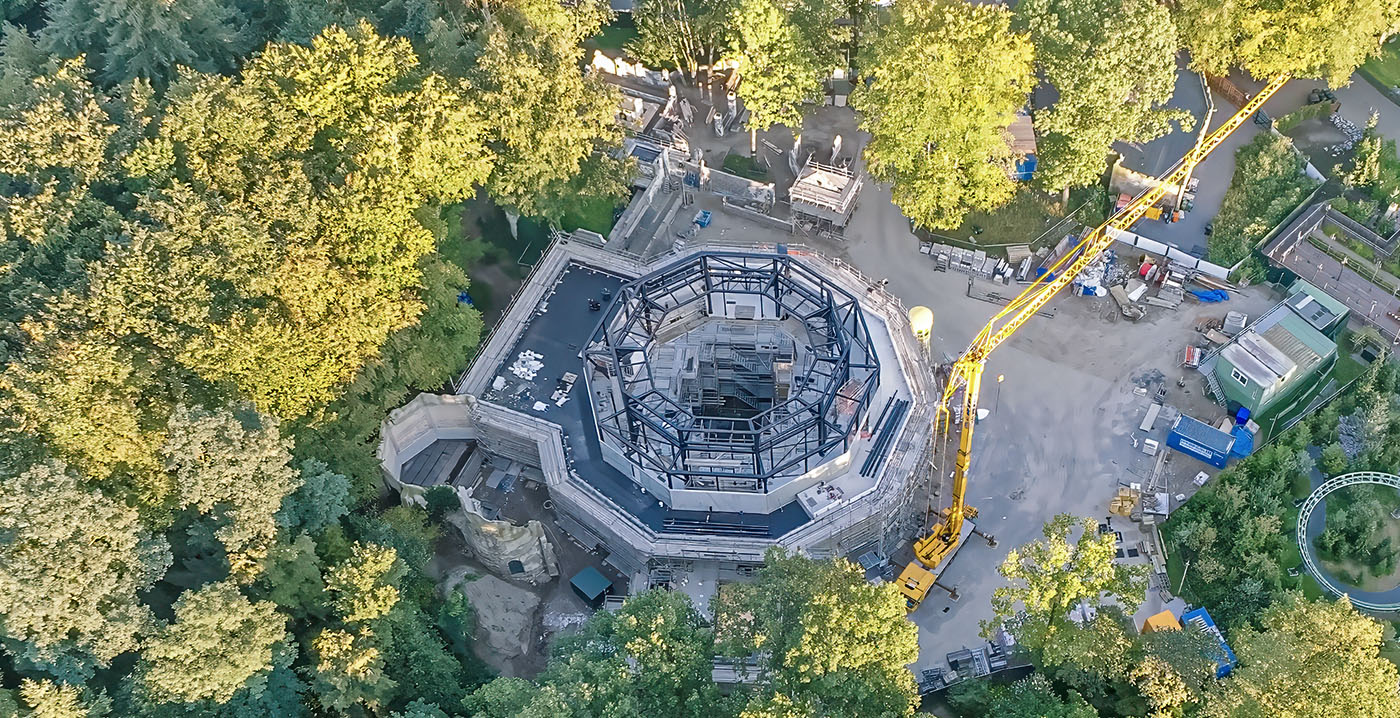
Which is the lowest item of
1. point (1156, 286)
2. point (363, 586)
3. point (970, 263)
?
point (363, 586)

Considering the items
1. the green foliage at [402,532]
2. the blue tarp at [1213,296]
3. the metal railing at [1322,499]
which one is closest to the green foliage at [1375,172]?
the blue tarp at [1213,296]

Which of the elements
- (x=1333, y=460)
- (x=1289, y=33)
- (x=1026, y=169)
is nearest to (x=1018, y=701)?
(x=1333, y=460)

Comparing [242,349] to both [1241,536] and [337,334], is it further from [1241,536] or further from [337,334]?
[1241,536]

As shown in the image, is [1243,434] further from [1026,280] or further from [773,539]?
[773,539]

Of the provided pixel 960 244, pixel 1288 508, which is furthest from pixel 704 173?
pixel 1288 508

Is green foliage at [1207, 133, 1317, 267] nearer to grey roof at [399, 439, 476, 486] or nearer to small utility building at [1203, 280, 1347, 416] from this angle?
small utility building at [1203, 280, 1347, 416]

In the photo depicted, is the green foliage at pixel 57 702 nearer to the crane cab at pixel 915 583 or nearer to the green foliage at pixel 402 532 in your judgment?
the green foliage at pixel 402 532

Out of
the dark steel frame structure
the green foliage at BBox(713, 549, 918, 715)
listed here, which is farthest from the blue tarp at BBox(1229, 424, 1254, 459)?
the green foliage at BBox(713, 549, 918, 715)
